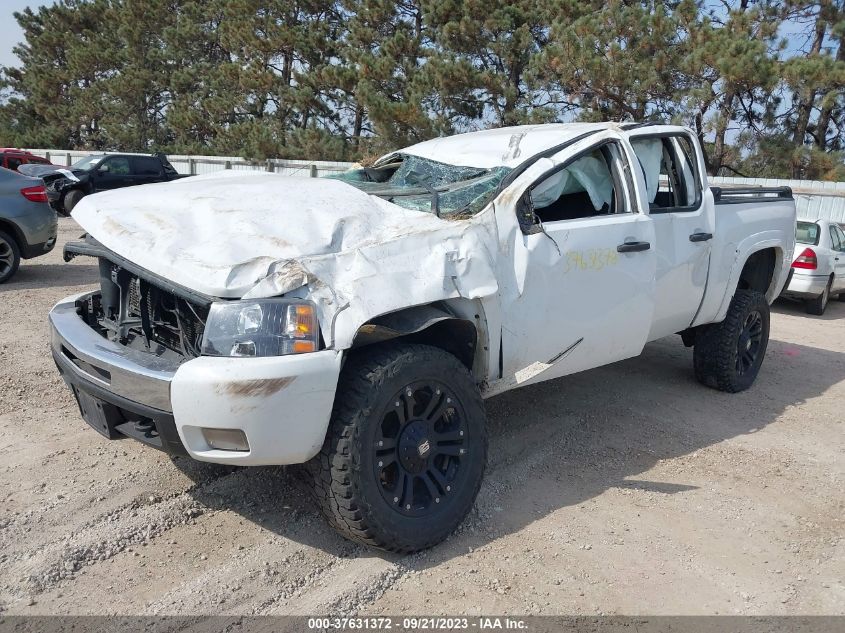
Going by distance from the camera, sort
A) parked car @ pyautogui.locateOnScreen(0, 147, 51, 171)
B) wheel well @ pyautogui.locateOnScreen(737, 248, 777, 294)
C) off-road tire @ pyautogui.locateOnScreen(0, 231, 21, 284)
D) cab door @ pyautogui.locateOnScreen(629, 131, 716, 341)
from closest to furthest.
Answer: cab door @ pyautogui.locateOnScreen(629, 131, 716, 341) < wheel well @ pyautogui.locateOnScreen(737, 248, 777, 294) < off-road tire @ pyautogui.locateOnScreen(0, 231, 21, 284) < parked car @ pyautogui.locateOnScreen(0, 147, 51, 171)

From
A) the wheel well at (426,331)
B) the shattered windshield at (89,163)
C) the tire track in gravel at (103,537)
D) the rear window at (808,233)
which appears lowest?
the tire track in gravel at (103,537)

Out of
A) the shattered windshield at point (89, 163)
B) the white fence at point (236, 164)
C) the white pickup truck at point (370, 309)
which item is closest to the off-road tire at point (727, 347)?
the white pickup truck at point (370, 309)

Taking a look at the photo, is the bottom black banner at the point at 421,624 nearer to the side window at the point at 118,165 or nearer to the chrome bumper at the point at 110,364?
the chrome bumper at the point at 110,364

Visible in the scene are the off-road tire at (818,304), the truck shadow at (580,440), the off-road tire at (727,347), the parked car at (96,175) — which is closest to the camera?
the truck shadow at (580,440)

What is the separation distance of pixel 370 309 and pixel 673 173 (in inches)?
122

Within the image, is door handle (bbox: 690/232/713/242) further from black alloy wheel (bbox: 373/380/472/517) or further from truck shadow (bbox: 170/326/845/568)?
black alloy wheel (bbox: 373/380/472/517)

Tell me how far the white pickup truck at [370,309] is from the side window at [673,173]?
15.6 inches

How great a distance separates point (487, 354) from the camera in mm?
3736

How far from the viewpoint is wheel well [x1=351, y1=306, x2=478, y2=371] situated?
324 cm

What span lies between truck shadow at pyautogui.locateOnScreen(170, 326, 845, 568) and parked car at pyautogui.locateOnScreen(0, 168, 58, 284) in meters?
5.85

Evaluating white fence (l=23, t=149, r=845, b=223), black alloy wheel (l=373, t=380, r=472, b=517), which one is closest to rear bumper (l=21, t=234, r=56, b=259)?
white fence (l=23, t=149, r=845, b=223)

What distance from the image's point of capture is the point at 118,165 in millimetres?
20234

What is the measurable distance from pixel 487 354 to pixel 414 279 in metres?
0.67

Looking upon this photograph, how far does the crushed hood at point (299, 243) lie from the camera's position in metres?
3.02
